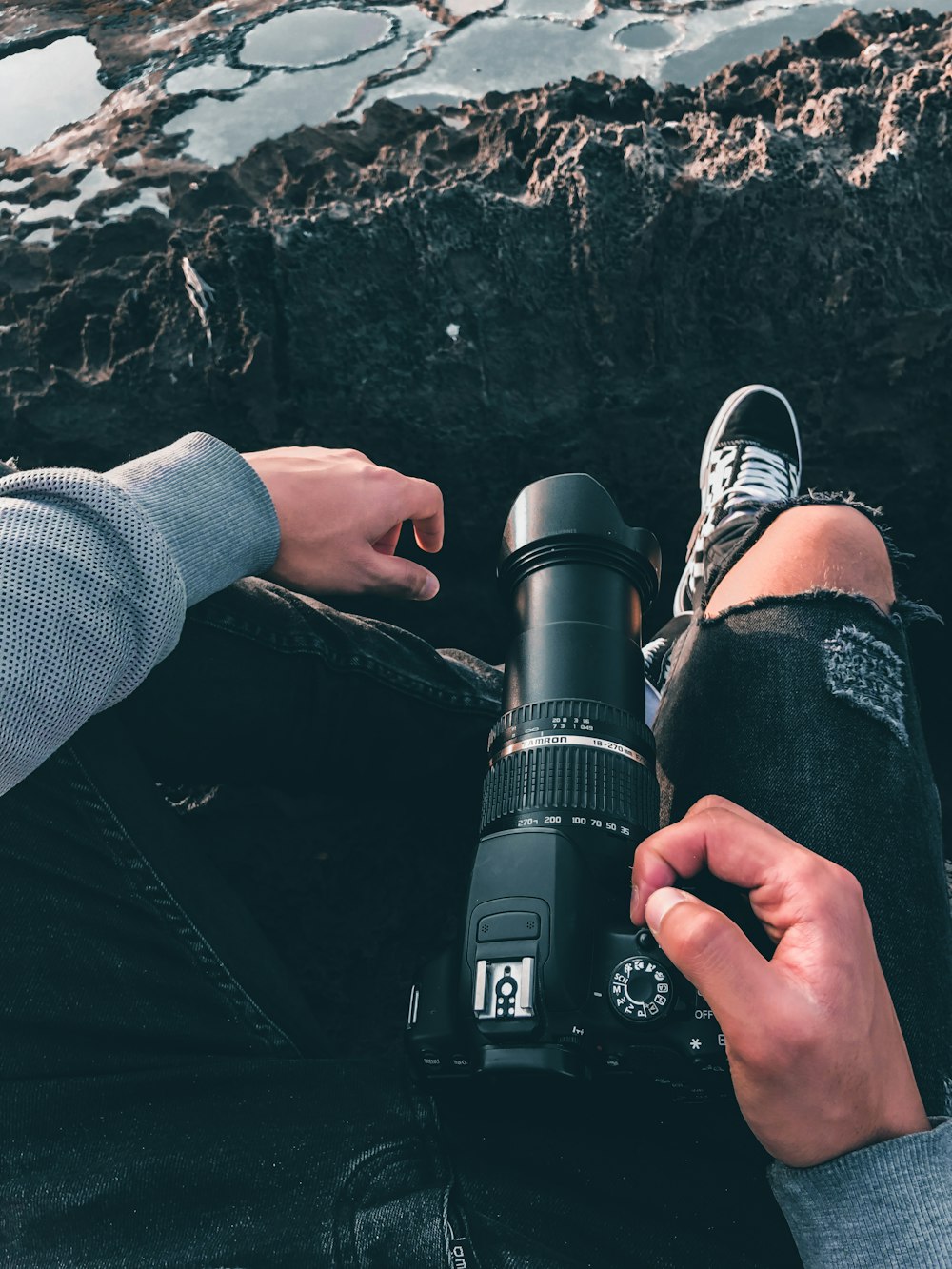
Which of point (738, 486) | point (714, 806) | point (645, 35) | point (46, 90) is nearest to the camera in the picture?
point (714, 806)

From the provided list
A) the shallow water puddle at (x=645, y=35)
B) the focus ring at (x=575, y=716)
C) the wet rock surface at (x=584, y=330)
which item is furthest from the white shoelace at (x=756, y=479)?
the shallow water puddle at (x=645, y=35)

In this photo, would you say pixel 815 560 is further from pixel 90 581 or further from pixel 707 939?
pixel 90 581

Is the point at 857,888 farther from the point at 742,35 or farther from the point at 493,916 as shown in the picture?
the point at 742,35

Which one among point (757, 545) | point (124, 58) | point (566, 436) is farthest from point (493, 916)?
point (124, 58)

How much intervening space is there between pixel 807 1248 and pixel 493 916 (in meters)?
0.28

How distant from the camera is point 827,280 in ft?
4.37

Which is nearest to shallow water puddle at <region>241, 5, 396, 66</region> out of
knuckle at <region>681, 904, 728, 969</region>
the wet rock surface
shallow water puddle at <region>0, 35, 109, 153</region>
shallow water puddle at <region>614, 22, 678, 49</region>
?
shallow water puddle at <region>0, 35, 109, 153</region>

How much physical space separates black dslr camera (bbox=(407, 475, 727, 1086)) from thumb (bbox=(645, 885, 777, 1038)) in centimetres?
7

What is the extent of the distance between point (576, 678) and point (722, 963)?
28 cm

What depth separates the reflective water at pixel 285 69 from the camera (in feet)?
5.78

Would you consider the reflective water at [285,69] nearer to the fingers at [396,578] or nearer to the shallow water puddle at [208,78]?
the shallow water puddle at [208,78]

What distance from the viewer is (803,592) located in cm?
91

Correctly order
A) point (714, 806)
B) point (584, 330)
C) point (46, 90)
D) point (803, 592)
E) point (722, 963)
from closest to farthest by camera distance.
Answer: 1. point (722, 963)
2. point (714, 806)
3. point (803, 592)
4. point (584, 330)
5. point (46, 90)

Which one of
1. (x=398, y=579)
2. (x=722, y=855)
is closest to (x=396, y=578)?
(x=398, y=579)
